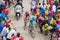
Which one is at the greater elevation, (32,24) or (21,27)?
(32,24)

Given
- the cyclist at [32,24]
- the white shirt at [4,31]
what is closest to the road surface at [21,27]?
the cyclist at [32,24]

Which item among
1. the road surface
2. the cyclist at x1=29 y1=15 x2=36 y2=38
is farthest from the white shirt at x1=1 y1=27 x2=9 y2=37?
the cyclist at x1=29 y1=15 x2=36 y2=38

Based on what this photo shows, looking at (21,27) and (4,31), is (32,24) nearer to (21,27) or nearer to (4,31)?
(21,27)

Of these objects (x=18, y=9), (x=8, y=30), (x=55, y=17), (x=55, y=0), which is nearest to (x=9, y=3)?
(x=18, y=9)

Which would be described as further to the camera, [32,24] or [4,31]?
[32,24]

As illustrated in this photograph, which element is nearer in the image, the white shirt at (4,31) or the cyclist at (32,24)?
the white shirt at (4,31)

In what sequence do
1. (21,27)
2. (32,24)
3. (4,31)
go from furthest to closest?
(21,27) < (32,24) < (4,31)

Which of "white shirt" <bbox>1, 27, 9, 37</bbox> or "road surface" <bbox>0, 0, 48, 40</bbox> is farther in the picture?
"road surface" <bbox>0, 0, 48, 40</bbox>

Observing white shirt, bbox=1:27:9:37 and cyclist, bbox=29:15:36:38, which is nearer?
white shirt, bbox=1:27:9:37

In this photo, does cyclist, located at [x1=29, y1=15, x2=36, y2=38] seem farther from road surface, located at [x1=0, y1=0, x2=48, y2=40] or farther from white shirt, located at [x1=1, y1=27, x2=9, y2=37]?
white shirt, located at [x1=1, y1=27, x2=9, y2=37]

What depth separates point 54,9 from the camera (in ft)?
79.2

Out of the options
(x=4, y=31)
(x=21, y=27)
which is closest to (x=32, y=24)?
(x=21, y=27)

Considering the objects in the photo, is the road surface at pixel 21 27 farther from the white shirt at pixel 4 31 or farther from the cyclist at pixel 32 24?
the white shirt at pixel 4 31

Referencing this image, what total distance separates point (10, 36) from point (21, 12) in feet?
18.9
